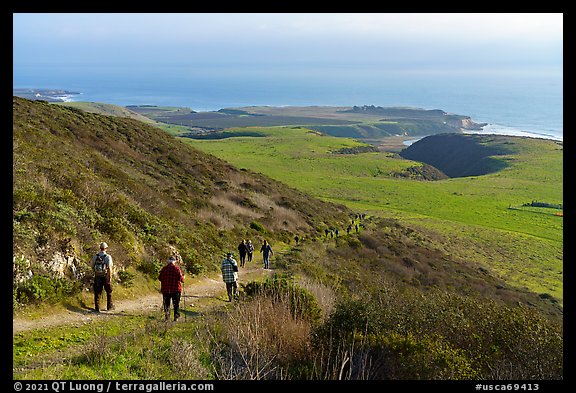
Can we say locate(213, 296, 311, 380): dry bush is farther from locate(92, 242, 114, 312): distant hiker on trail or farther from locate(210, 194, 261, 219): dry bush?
locate(210, 194, 261, 219): dry bush

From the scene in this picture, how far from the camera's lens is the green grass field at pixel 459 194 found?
3631 cm

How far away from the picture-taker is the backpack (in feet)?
33.3

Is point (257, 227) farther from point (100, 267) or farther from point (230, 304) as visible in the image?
point (100, 267)

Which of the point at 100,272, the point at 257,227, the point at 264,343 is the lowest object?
the point at 257,227

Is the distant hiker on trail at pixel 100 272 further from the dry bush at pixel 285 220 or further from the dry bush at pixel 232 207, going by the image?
the dry bush at pixel 285 220

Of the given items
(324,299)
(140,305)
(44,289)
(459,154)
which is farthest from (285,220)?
(459,154)

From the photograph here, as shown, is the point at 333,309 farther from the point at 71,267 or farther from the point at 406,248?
the point at 406,248

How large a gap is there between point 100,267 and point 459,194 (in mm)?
59073

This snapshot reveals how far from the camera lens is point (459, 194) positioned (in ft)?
206

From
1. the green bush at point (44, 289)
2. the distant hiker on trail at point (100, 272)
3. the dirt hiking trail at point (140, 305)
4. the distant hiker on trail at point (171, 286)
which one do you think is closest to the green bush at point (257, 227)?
the dirt hiking trail at point (140, 305)

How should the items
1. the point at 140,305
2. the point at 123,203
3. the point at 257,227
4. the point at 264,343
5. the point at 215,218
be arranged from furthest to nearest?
the point at 257,227, the point at 215,218, the point at 123,203, the point at 140,305, the point at 264,343

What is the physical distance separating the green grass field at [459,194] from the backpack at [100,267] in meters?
26.3

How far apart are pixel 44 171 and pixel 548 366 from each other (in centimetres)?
1461
